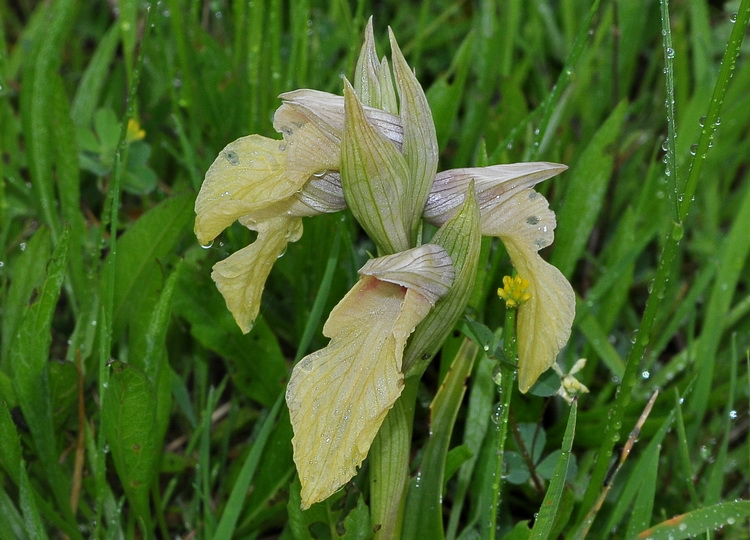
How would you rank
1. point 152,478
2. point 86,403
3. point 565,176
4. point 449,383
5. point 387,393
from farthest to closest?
1. point 565,176
2. point 86,403
3. point 152,478
4. point 449,383
5. point 387,393

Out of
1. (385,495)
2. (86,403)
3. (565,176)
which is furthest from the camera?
(565,176)

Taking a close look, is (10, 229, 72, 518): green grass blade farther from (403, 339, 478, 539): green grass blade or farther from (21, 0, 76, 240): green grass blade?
(403, 339, 478, 539): green grass blade

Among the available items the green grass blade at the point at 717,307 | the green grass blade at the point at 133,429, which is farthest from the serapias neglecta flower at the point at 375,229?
the green grass blade at the point at 717,307

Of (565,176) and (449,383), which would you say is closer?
(449,383)

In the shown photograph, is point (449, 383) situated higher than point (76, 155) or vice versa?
point (76, 155)

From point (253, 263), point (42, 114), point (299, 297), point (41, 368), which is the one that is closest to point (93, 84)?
point (42, 114)

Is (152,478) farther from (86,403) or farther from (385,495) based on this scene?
(385,495)

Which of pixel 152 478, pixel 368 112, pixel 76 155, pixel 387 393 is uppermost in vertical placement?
pixel 368 112

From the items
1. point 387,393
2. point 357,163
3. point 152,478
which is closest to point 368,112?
point 357,163

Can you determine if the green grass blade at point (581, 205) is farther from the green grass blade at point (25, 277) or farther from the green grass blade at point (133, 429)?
the green grass blade at point (25, 277)
